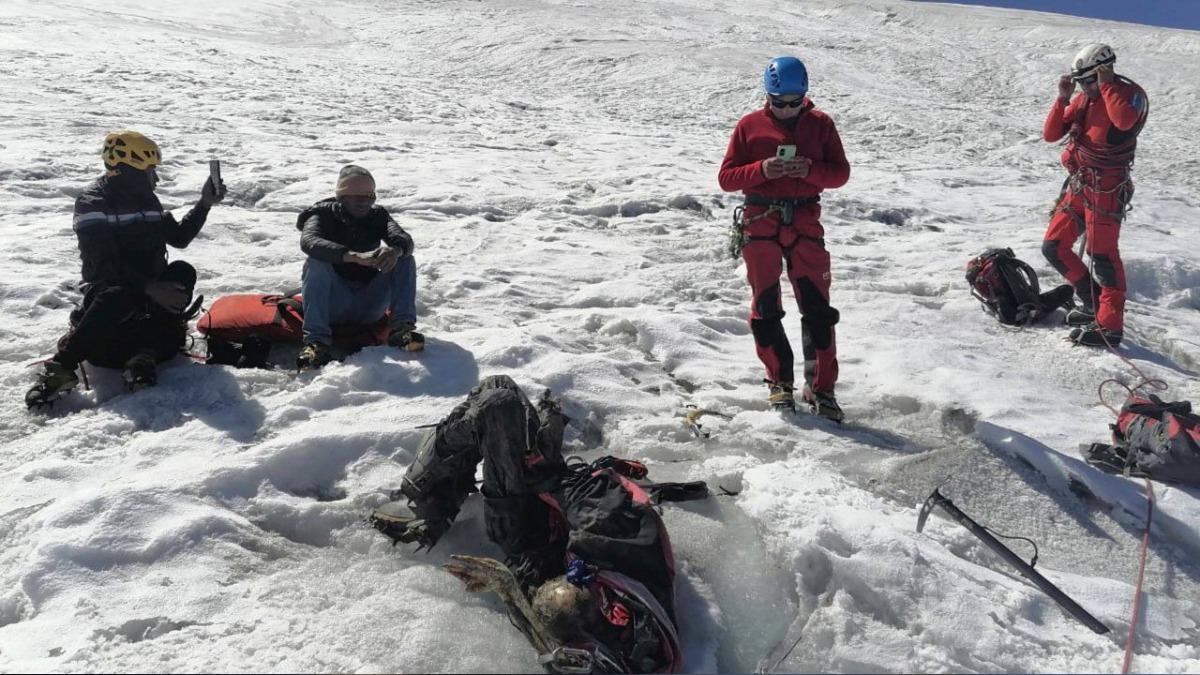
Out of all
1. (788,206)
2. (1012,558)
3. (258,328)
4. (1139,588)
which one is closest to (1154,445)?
(1139,588)

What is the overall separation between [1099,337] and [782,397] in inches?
122

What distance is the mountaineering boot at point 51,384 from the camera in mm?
4820

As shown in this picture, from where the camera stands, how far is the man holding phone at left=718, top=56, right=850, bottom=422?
4965mm

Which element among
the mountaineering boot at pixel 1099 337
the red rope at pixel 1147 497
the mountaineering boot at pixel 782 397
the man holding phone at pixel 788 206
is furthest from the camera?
the mountaineering boot at pixel 1099 337

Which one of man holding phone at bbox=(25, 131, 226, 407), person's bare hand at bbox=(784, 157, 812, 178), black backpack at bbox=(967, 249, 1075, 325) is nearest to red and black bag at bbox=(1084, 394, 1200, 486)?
black backpack at bbox=(967, 249, 1075, 325)

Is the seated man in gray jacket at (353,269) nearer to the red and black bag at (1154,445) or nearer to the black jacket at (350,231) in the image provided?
the black jacket at (350,231)

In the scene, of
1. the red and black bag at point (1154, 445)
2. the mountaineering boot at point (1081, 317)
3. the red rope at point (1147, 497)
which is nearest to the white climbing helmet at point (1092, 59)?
the red rope at point (1147, 497)

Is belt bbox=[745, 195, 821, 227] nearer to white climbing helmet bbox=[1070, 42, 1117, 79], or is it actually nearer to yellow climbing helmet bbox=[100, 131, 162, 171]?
white climbing helmet bbox=[1070, 42, 1117, 79]

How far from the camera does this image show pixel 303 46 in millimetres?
22656

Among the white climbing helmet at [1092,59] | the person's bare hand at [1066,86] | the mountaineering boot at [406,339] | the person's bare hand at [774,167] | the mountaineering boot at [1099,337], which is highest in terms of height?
the white climbing helmet at [1092,59]

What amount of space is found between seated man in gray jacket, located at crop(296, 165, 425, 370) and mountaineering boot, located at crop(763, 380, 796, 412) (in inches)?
90.9

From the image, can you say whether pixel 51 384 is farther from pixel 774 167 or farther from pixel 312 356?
pixel 774 167

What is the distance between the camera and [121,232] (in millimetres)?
5172

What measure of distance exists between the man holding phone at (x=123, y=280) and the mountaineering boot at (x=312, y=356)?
30.5 inches
